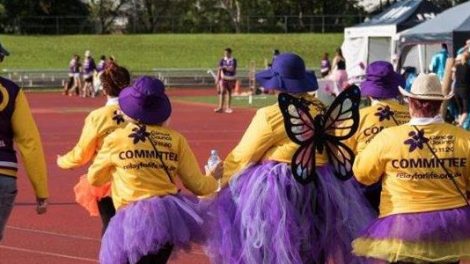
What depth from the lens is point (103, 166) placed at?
6.19 meters

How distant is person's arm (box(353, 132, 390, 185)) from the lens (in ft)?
18.6

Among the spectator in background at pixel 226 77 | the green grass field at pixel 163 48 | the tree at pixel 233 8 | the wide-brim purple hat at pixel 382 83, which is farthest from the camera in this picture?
the tree at pixel 233 8

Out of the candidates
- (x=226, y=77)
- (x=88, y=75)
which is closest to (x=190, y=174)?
(x=226, y=77)

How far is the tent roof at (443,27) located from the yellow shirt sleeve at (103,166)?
16.3m

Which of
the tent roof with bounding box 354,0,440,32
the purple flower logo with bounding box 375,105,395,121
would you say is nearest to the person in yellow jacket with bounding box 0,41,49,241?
the purple flower logo with bounding box 375,105,395,121

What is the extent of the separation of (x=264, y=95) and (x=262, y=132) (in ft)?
94.1

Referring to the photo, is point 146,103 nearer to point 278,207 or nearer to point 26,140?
point 26,140

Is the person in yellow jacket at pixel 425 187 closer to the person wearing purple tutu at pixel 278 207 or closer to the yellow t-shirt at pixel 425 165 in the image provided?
the yellow t-shirt at pixel 425 165

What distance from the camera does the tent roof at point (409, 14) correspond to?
2866 cm

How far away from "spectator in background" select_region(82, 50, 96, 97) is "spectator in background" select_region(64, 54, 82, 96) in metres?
0.36

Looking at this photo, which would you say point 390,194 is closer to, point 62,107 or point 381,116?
point 381,116

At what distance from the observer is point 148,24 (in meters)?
71.2

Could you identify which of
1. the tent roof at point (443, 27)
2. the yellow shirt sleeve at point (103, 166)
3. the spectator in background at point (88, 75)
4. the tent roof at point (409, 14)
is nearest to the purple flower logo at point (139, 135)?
the yellow shirt sleeve at point (103, 166)

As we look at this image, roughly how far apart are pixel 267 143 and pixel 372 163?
1010 millimetres
